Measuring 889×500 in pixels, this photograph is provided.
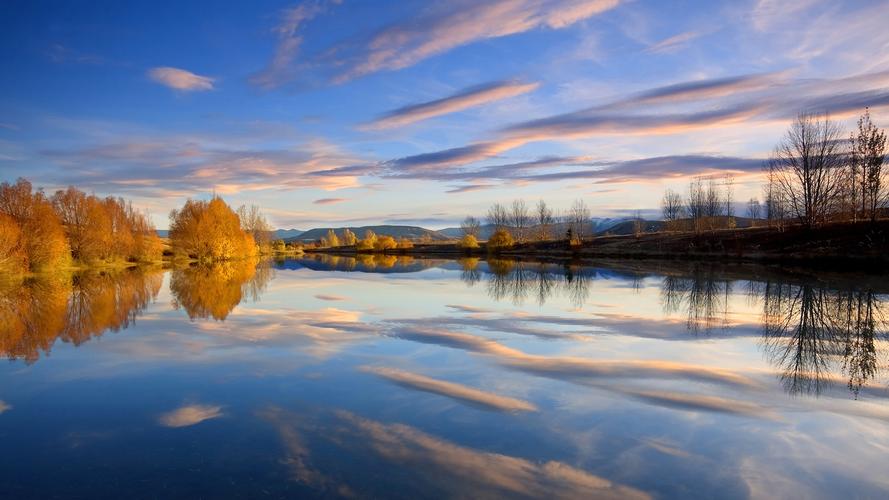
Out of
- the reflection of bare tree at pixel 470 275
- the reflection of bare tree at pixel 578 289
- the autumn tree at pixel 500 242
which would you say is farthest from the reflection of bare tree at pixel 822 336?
the autumn tree at pixel 500 242

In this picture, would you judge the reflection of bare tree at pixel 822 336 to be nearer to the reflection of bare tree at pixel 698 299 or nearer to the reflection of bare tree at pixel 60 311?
the reflection of bare tree at pixel 698 299

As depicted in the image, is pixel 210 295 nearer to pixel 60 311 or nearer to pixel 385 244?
pixel 60 311

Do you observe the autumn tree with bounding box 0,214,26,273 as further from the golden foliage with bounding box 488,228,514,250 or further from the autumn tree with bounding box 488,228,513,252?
the golden foliage with bounding box 488,228,514,250

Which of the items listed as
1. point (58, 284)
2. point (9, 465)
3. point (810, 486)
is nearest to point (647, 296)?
point (810, 486)

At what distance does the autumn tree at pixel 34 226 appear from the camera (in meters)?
37.8

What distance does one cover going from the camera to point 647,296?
22469 millimetres

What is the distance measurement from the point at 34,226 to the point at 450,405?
45.0m

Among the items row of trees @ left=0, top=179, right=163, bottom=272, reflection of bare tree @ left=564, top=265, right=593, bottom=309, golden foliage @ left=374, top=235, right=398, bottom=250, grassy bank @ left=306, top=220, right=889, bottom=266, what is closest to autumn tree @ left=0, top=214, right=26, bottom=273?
row of trees @ left=0, top=179, right=163, bottom=272

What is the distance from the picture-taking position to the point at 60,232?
4075 cm

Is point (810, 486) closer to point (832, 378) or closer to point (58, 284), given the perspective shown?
point (832, 378)

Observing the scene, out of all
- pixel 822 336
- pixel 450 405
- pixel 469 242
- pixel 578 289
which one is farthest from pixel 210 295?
pixel 469 242

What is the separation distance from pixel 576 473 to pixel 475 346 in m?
6.62

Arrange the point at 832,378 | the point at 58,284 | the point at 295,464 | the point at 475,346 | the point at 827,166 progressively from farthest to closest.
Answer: the point at 827,166 < the point at 58,284 < the point at 475,346 < the point at 832,378 < the point at 295,464

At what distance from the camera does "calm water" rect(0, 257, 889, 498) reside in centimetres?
536
